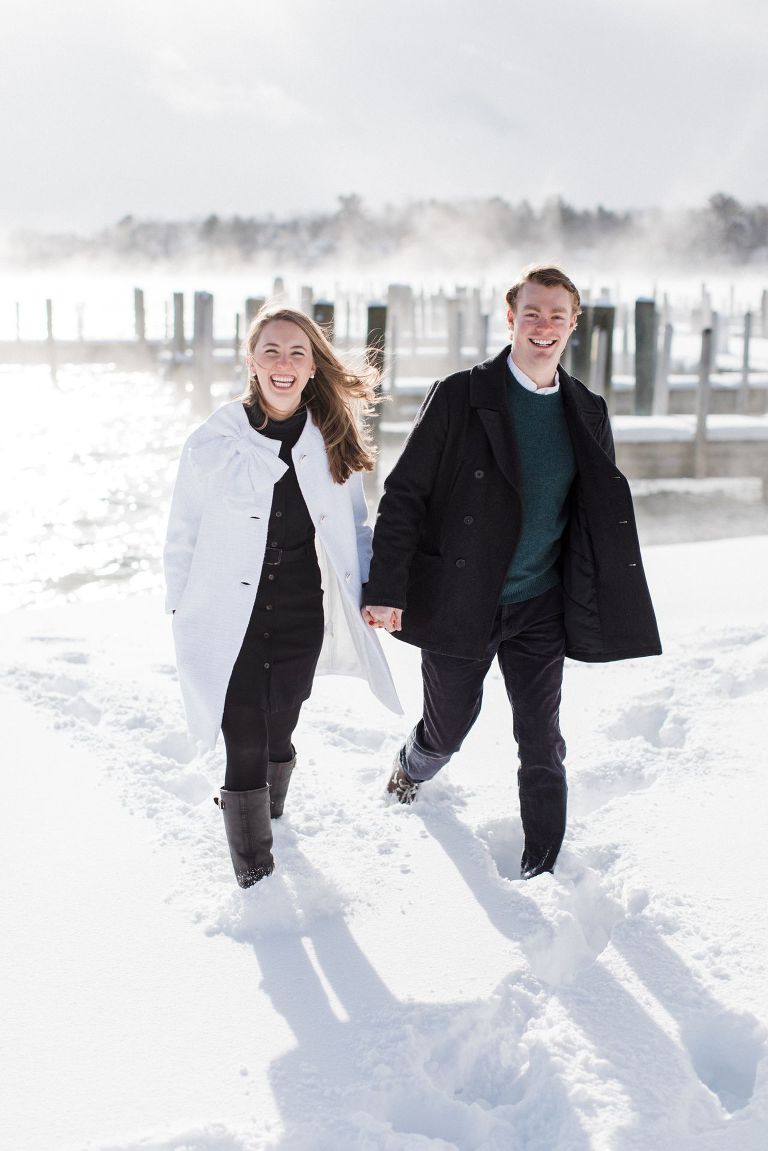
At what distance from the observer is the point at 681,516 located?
12492 millimetres

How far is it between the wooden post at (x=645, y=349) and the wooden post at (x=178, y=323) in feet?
29.9

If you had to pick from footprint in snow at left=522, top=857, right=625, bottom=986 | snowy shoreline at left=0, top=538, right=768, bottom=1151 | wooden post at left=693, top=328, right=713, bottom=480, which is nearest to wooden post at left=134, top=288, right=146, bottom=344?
wooden post at left=693, top=328, right=713, bottom=480

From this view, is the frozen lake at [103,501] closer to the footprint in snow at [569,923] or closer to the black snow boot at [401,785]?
the black snow boot at [401,785]

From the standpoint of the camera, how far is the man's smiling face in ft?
9.12

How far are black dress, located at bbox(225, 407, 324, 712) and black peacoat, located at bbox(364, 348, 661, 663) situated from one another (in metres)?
0.20

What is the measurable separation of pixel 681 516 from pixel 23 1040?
11.1 metres

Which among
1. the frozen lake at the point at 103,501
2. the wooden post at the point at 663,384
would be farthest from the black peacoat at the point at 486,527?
the wooden post at the point at 663,384

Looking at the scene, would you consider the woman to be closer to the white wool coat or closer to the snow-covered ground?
the white wool coat

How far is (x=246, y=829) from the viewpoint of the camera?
2.89 meters

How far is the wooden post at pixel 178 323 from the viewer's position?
19.9m

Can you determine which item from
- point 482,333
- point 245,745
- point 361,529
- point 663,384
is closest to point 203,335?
point 482,333

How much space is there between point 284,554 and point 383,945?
40.2 inches

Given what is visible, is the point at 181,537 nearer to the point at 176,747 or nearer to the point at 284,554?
the point at 284,554

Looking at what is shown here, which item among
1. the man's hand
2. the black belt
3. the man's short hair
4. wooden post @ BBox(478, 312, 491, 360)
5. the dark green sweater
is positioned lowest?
the man's hand
